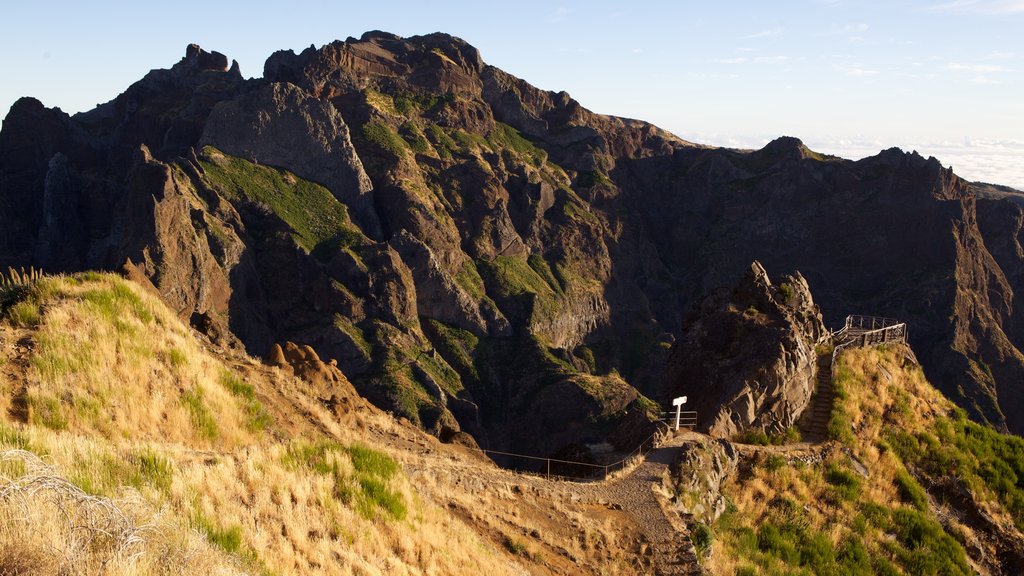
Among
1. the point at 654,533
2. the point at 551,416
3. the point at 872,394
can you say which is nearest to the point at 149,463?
the point at 654,533

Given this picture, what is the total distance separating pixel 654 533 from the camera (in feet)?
63.1

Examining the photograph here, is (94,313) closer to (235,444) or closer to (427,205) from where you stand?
(235,444)

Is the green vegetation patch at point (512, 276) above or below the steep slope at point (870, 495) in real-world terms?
above

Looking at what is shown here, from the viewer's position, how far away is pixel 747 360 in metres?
29.4

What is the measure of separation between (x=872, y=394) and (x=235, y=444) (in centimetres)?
2537

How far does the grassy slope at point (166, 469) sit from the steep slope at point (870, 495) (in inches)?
379

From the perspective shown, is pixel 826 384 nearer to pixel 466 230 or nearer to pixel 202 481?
pixel 202 481

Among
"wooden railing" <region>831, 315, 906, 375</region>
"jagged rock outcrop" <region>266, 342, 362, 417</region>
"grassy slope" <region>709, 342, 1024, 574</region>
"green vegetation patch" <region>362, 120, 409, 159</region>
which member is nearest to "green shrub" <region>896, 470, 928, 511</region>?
"grassy slope" <region>709, 342, 1024, 574</region>

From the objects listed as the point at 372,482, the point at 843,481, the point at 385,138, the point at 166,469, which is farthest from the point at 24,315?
the point at 385,138

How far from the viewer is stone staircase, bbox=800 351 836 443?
2905cm

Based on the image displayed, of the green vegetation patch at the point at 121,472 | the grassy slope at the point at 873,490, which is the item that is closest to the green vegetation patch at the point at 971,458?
the grassy slope at the point at 873,490

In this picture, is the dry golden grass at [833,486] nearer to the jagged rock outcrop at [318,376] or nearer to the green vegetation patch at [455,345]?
the jagged rock outcrop at [318,376]

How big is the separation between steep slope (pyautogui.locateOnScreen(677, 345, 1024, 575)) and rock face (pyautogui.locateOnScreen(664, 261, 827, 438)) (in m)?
1.84

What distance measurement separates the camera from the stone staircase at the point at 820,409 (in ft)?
95.3
